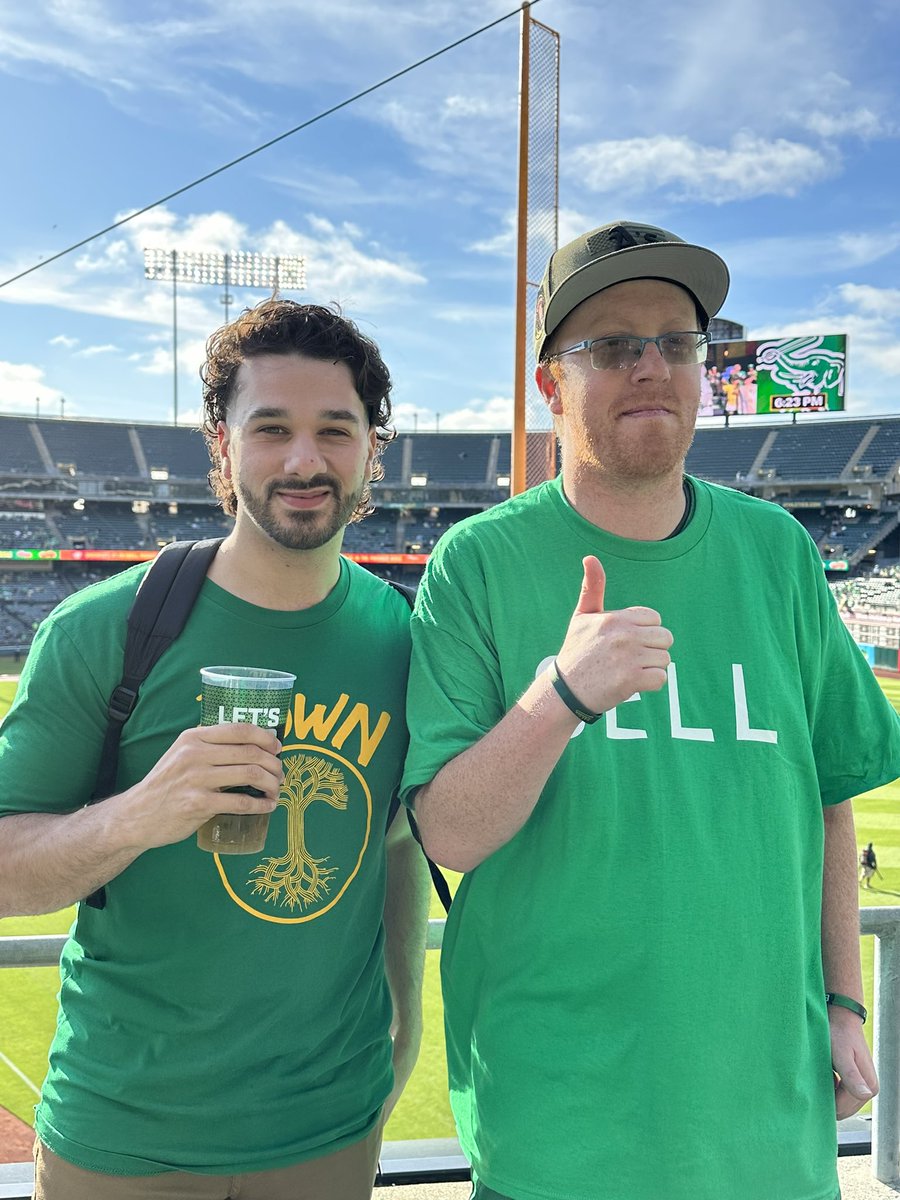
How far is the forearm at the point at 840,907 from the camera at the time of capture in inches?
69.7

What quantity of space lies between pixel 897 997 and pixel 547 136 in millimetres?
9416

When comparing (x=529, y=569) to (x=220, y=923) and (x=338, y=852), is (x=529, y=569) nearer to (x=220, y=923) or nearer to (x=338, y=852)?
(x=338, y=852)

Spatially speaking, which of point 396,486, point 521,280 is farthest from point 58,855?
point 396,486

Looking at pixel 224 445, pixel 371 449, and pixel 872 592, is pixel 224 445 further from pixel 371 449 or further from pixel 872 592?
pixel 872 592

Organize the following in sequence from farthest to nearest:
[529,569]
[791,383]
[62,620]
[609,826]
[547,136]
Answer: [791,383] → [547,136] → [62,620] → [529,569] → [609,826]

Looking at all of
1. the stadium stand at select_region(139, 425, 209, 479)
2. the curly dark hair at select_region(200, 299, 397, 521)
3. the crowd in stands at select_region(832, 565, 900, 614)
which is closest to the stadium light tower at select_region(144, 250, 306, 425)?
the stadium stand at select_region(139, 425, 209, 479)

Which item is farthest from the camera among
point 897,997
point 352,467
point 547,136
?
point 547,136

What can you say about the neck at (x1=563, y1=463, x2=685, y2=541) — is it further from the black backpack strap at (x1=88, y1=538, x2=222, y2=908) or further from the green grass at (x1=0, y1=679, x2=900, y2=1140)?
the green grass at (x1=0, y1=679, x2=900, y2=1140)

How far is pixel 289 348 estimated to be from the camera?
6.66ft

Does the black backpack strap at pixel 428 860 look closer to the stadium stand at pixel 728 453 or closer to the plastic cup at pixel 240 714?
the plastic cup at pixel 240 714

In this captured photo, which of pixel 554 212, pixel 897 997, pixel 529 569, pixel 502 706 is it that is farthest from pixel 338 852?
pixel 554 212

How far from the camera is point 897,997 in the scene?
252cm

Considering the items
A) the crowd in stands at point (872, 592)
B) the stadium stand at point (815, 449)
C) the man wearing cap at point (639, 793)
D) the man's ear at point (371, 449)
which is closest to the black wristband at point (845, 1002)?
the man wearing cap at point (639, 793)

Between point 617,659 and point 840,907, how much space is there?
2.67ft
